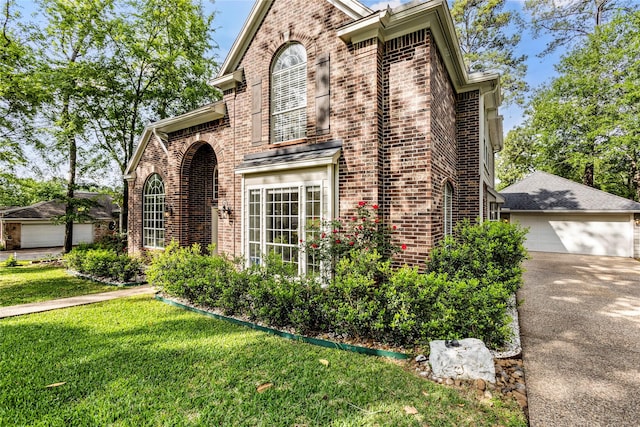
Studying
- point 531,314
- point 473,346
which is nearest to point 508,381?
point 473,346

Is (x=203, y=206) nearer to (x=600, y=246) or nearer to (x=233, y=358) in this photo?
(x=233, y=358)

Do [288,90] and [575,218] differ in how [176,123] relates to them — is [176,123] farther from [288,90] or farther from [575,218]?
[575,218]

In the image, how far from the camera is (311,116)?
682 cm

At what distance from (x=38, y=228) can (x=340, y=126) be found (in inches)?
1167

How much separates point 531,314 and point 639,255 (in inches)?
550

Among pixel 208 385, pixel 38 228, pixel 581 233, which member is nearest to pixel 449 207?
pixel 208 385

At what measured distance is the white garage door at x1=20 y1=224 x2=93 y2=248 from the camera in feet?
75.6

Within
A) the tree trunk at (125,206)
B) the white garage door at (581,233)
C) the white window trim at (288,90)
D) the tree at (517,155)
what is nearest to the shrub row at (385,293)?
the white window trim at (288,90)

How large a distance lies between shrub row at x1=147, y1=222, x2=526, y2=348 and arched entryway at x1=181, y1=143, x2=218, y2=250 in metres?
3.59

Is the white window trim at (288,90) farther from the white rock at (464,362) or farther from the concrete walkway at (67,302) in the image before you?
the concrete walkway at (67,302)

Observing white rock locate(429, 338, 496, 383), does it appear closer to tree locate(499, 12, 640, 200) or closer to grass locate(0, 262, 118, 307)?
grass locate(0, 262, 118, 307)

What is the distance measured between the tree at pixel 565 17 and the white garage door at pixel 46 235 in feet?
127

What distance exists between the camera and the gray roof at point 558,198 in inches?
592

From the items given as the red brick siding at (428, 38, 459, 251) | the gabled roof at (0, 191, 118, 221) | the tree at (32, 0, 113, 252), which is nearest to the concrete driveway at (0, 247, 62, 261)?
the gabled roof at (0, 191, 118, 221)
